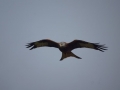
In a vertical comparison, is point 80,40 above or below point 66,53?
above

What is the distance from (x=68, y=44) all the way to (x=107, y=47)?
209 cm

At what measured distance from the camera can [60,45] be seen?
1070cm

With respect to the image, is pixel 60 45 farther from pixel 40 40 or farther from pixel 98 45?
pixel 98 45

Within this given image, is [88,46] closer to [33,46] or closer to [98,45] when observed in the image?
[98,45]

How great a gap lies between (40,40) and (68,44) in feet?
5.30

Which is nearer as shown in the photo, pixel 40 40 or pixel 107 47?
pixel 107 47

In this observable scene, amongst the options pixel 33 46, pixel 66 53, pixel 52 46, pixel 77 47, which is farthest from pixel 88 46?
pixel 33 46

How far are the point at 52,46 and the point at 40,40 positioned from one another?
0.84 metres

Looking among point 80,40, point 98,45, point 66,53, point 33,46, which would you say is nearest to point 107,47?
point 98,45

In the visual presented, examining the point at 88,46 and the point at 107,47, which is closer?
the point at 107,47

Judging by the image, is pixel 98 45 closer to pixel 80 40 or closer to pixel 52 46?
pixel 80 40

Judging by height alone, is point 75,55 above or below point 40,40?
below

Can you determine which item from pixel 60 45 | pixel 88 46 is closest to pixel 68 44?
pixel 60 45

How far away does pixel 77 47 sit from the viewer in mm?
11008
